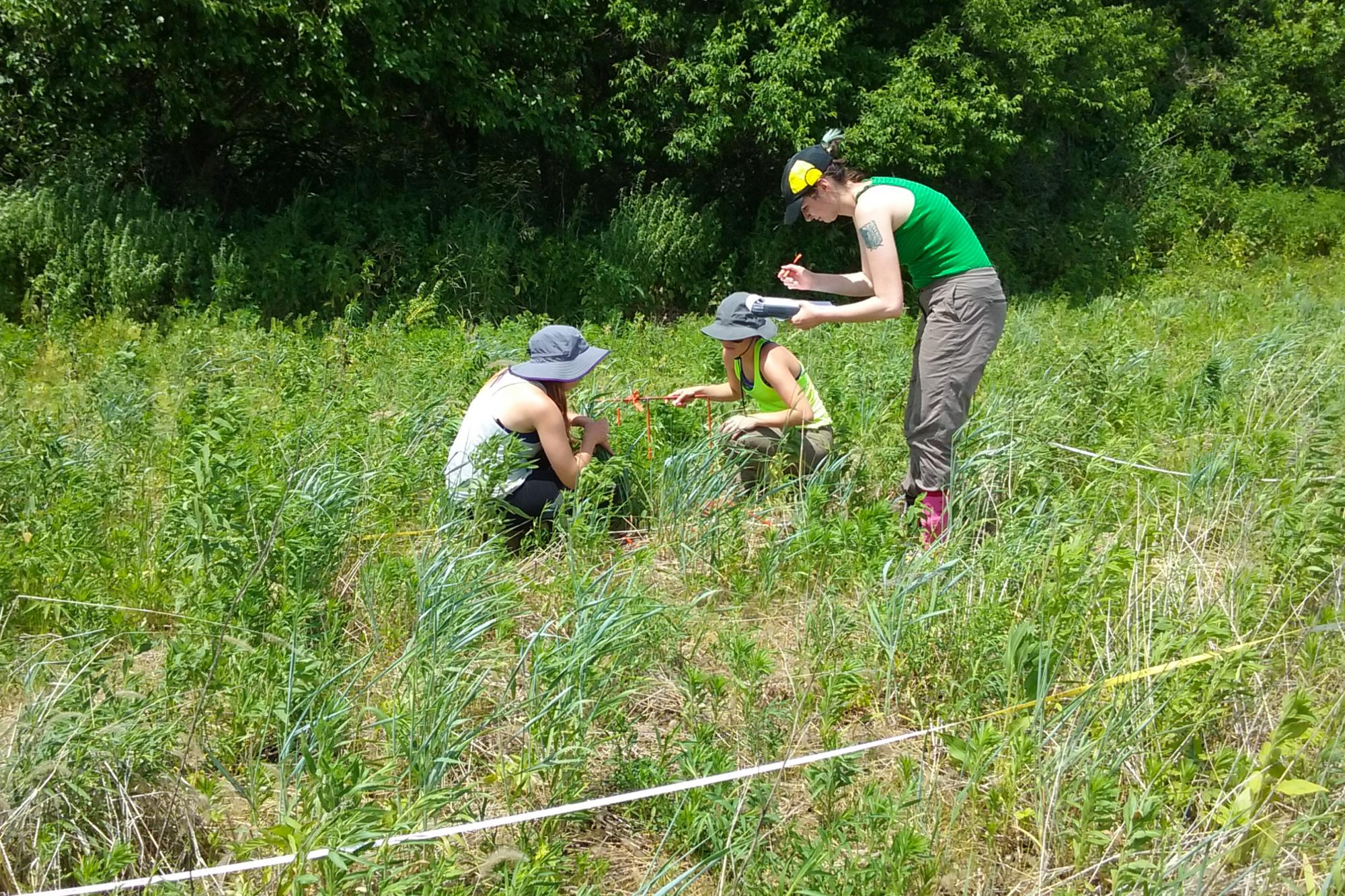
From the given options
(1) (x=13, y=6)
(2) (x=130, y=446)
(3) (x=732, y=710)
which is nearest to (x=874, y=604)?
(3) (x=732, y=710)

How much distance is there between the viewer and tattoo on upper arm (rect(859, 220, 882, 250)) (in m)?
4.07

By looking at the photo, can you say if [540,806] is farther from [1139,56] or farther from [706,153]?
[1139,56]

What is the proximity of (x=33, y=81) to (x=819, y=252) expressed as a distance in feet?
26.5

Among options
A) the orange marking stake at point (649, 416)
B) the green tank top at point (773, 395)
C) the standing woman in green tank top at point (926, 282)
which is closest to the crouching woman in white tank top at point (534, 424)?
the orange marking stake at point (649, 416)

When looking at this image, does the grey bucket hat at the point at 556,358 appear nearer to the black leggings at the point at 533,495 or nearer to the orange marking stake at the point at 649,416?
the black leggings at the point at 533,495

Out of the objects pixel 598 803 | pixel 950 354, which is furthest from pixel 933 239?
pixel 598 803

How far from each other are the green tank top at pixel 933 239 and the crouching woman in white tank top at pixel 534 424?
124 cm

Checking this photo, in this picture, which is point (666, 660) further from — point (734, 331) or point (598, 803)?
point (734, 331)

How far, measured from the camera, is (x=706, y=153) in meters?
12.1

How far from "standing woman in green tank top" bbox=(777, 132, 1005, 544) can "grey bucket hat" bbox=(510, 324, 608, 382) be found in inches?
32.9

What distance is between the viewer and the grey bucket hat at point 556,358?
413 cm

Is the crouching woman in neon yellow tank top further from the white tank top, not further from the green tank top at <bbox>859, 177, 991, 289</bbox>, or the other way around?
the white tank top

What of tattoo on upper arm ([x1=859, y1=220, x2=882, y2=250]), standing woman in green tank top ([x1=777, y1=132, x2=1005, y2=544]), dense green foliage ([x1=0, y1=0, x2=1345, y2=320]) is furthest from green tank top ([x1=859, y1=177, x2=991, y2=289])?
dense green foliage ([x1=0, y1=0, x2=1345, y2=320])

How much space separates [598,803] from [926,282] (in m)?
2.65
